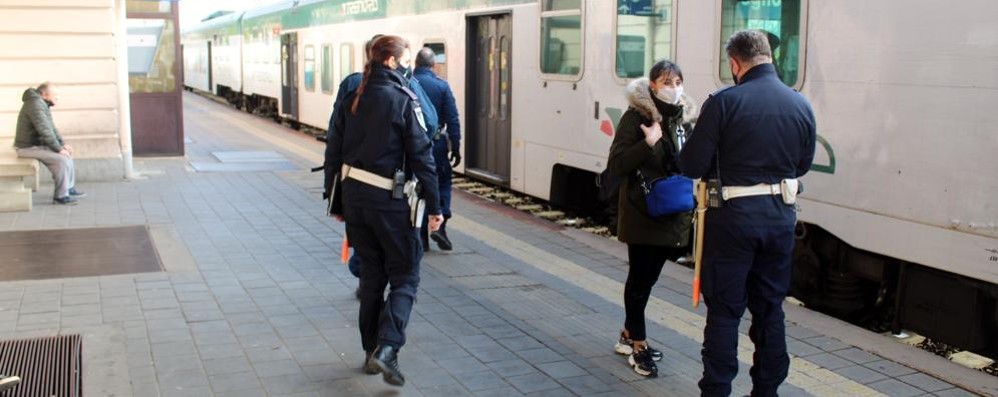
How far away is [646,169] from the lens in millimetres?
A: 5031

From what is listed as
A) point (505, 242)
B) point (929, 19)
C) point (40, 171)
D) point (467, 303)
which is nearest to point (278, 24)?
point (40, 171)

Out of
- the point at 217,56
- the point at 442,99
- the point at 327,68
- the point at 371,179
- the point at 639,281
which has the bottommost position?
the point at 639,281

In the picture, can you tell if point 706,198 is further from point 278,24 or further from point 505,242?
point 278,24

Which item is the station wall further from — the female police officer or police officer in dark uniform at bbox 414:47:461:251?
the female police officer

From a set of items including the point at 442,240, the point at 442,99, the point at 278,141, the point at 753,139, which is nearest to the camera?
the point at 753,139

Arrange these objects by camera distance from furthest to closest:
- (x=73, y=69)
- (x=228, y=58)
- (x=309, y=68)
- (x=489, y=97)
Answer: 1. (x=228, y=58)
2. (x=309, y=68)
3. (x=73, y=69)
4. (x=489, y=97)

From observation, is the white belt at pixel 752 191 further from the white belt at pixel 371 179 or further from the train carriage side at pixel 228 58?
the train carriage side at pixel 228 58

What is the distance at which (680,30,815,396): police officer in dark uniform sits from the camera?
14.0 ft

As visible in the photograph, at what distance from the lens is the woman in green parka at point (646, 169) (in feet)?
16.2

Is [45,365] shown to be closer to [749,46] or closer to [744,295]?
[744,295]

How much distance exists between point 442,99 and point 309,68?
1362 centimetres

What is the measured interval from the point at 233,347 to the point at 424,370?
113 centimetres

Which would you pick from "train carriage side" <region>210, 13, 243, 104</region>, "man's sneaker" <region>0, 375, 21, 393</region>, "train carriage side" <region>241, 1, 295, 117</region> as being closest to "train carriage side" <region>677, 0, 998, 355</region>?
"man's sneaker" <region>0, 375, 21, 393</region>

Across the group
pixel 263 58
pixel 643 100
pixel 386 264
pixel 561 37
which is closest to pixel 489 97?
pixel 561 37
